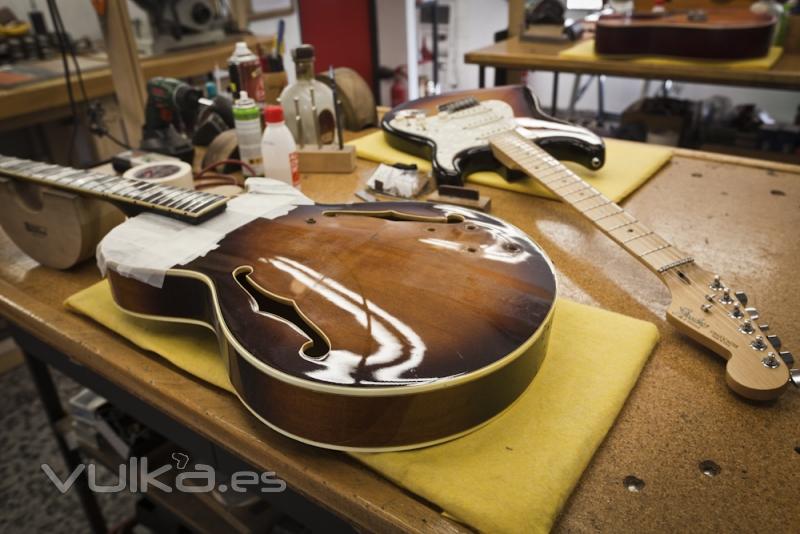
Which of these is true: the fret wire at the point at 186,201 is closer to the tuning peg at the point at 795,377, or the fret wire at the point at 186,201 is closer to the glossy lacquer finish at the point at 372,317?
the glossy lacquer finish at the point at 372,317

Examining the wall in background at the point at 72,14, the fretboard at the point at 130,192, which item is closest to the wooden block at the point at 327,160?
the fretboard at the point at 130,192

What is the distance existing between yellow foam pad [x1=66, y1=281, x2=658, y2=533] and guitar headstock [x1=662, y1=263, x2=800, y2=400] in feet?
0.17

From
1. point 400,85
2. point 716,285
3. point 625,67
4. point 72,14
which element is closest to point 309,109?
point 716,285

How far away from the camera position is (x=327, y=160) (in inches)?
46.8

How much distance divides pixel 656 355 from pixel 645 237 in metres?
0.20

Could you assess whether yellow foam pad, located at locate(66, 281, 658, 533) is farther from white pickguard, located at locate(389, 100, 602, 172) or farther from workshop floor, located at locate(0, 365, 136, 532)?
workshop floor, located at locate(0, 365, 136, 532)

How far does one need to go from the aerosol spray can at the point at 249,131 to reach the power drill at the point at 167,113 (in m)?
0.16

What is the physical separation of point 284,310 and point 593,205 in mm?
513

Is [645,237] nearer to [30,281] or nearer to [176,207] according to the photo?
[176,207]

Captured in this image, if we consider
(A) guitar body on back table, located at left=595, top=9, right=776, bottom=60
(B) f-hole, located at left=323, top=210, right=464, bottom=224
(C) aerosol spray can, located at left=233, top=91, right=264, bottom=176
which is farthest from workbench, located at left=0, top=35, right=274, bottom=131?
(A) guitar body on back table, located at left=595, top=9, right=776, bottom=60

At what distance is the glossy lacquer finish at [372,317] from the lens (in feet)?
1.61

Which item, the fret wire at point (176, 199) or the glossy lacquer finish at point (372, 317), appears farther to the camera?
the fret wire at point (176, 199)

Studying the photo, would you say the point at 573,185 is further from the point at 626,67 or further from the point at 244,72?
the point at 626,67

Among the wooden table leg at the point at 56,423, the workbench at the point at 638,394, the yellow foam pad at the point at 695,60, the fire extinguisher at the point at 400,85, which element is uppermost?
the yellow foam pad at the point at 695,60
